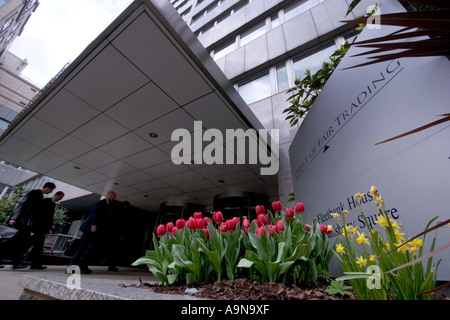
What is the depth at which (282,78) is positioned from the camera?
216 inches

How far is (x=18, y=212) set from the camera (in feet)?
12.1

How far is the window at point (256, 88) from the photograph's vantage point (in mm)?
5559

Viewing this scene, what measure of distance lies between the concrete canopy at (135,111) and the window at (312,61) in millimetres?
2560

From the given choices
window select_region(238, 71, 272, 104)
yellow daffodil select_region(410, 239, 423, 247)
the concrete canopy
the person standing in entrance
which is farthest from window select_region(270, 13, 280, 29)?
yellow daffodil select_region(410, 239, 423, 247)

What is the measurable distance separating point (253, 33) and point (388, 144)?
7.77 metres

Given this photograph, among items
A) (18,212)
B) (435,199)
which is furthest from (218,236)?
(18,212)

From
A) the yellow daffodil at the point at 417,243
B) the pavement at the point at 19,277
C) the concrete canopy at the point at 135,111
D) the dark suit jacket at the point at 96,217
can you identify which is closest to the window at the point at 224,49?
the concrete canopy at the point at 135,111

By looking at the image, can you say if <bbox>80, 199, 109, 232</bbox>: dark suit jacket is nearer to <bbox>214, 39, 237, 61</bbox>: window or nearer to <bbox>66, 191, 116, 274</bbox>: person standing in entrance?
<bbox>66, 191, 116, 274</bbox>: person standing in entrance

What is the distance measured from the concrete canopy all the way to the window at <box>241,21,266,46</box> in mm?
5108

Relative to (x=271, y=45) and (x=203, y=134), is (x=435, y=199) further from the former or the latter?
(x=271, y=45)

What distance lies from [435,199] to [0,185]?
31.2 metres

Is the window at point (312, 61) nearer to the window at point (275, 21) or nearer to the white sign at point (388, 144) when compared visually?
the window at point (275, 21)

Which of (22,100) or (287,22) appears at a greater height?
(22,100)

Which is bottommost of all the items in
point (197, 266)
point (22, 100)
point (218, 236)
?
point (197, 266)
